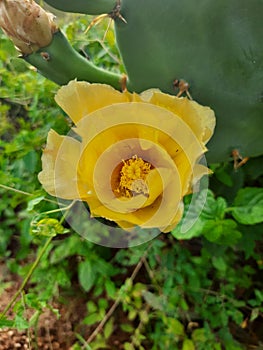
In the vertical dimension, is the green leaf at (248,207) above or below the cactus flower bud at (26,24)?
below

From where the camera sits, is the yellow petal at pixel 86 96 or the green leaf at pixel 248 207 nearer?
the yellow petal at pixel 86 96

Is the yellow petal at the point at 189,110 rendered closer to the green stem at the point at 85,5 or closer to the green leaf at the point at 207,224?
the green stem at the point at 85,5

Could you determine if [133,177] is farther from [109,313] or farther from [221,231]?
[109,313]

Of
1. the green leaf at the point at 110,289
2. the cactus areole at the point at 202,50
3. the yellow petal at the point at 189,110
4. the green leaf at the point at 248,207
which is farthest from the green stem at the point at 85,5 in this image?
the green leaf at the point at 110,289

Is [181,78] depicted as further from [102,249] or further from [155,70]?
[102,249]

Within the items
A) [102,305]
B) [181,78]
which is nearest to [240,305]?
[102,305]

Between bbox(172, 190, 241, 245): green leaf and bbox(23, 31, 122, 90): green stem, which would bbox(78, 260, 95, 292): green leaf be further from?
bbox(23, 31, 122, 90): green stem
